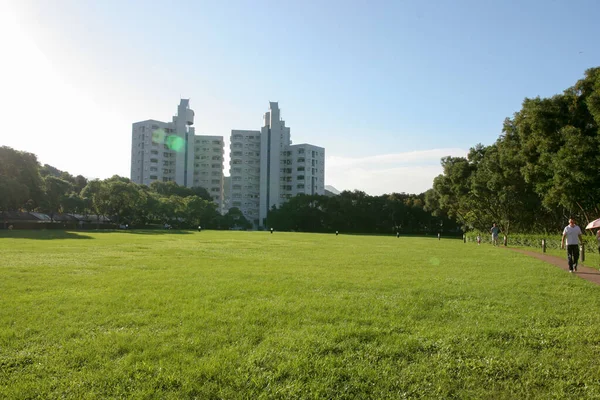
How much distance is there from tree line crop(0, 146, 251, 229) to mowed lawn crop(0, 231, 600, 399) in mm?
45691

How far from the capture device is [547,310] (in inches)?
307

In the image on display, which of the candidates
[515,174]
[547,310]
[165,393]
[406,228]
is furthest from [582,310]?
[406,228]

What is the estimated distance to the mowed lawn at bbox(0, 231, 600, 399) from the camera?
431cm

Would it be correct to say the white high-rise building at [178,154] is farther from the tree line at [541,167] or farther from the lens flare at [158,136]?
the tree line at [541,167]

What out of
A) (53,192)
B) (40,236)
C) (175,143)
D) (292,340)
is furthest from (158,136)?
(292,340)

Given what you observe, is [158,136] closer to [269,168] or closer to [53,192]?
[269,168]

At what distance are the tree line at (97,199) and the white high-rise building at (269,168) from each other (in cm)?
2272

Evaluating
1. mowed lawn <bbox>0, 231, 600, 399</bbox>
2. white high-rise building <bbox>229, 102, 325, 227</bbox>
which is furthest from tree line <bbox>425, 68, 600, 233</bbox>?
white high-rise building <bbox>229, 102, 325, 227</bbox>

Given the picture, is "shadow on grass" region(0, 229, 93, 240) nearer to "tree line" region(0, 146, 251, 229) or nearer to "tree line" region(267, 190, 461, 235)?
"tree line" region(0, 146, 251, 229)

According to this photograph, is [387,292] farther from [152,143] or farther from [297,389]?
[152,143]

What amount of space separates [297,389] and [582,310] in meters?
6.49

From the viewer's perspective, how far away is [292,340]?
5527mm

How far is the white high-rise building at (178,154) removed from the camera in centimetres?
11444

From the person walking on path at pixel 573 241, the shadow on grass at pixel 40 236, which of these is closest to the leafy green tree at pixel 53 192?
the shadow on grass at pixel 40 236
